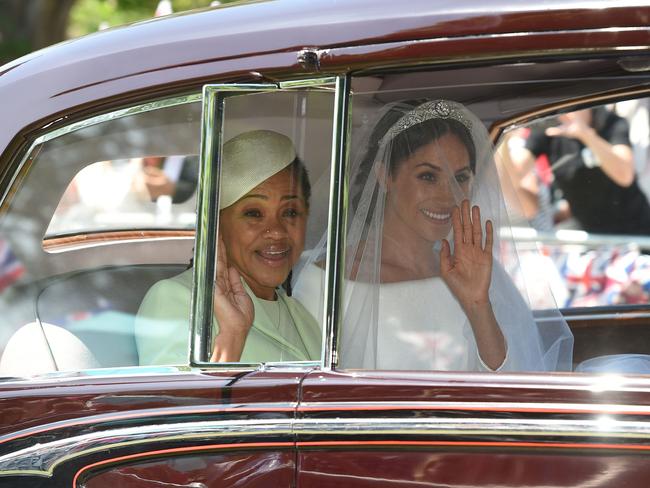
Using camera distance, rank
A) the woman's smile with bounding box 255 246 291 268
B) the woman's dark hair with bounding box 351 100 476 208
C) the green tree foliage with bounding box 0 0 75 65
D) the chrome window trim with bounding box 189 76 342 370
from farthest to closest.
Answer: the green tree foliage with bounding box 0 0 75 65 → the woman's dark hair with bounding box 351 100 476 208 → the woman's smile with bounding box 255 246 291 268 → the chrome window trim with bounding box 189 76 342 370

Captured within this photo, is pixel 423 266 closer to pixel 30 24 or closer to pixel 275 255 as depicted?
pixel 275 255

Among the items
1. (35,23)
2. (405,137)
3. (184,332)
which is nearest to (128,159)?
(184,332)

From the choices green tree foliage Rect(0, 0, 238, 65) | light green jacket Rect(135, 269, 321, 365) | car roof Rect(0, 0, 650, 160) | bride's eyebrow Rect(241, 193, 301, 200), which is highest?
green tree foliage Rect(0, 0, 238, 65)

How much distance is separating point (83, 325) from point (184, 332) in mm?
290

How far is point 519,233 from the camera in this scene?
2.95m

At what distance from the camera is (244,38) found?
2086mm

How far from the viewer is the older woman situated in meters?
2.16

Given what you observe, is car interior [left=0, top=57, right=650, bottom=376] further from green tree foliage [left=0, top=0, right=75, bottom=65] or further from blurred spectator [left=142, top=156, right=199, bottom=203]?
green tree foliage [left=0, top=0, right=75, bottom=65]

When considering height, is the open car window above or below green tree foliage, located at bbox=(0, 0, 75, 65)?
below

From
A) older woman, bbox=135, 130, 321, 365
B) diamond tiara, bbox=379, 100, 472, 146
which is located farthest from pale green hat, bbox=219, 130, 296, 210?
diamond tiara, bbox=379, 100, 472, 146

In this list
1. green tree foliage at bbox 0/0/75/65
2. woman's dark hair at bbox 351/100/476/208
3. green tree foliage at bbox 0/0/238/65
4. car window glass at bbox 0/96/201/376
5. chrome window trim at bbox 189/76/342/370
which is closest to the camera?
chrome window trim at bbox 189/76/342/370

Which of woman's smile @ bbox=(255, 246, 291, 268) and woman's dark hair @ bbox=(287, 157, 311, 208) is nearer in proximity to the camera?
woman's dark hair @ bbox=(287, 157, 311, 208)

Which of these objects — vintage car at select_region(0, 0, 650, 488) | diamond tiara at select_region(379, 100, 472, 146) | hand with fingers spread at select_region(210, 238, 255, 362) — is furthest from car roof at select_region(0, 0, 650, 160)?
diamond tiara at select_region(379, 100, 472, 146)

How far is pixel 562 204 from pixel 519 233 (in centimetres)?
428
